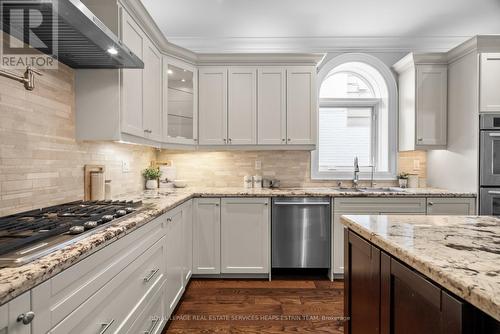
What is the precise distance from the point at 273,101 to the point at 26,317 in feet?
9.90

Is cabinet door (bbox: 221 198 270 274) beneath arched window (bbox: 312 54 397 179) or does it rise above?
beneath

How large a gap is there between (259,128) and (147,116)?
1.31 m

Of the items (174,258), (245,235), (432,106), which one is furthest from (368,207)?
(174,258)

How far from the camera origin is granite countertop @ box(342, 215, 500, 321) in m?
0.69

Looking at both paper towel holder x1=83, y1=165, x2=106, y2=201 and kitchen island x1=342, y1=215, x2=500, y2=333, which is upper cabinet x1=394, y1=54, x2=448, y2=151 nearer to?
kitchen island x1=342, y1=215, x2=500, y2=333

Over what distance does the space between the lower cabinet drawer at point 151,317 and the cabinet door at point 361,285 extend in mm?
1104

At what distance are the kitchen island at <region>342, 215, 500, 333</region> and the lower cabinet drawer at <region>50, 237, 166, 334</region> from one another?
111cm

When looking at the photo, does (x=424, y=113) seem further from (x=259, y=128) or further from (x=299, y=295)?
(x=299, y=295)

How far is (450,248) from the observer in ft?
3.24

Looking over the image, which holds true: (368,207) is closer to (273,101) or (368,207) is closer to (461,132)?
(461,132)

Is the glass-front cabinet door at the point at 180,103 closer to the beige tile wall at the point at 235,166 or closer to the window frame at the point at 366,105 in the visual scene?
the beige tile wall at the point at 235,166

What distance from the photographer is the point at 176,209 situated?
2.40 metres

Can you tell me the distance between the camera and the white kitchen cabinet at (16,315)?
0.69 meters

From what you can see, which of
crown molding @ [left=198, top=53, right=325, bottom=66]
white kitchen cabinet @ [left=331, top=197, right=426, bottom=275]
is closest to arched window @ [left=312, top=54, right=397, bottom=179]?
crown molding @ [left=198, top=53, right=325, bottom=66]
